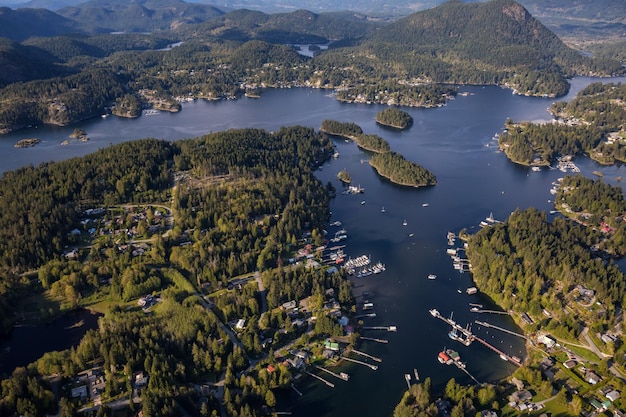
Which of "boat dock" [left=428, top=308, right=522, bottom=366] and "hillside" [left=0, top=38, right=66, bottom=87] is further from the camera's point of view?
"hillside" [left=0, top=38, right=66, bottom=87]

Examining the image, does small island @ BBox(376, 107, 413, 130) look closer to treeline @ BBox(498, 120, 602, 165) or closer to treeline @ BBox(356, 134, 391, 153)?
treeline @ BBox(356, 134, 391, 153)

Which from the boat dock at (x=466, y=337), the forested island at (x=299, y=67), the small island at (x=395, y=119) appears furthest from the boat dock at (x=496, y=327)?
the forested island at (x=299, y=67)

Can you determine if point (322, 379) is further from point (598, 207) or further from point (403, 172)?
point (598, 207)

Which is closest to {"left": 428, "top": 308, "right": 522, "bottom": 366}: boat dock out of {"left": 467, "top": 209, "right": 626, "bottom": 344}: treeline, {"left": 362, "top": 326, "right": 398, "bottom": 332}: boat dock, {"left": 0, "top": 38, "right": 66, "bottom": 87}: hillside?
{"left": 362, "top": 326, "right": 398, "bottom": 332}: boat dock

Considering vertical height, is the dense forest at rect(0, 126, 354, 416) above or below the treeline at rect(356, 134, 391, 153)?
below

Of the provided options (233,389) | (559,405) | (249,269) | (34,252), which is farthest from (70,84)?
(559,405)

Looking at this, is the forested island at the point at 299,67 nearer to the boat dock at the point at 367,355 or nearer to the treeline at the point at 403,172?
the treeline at the point at 403,172

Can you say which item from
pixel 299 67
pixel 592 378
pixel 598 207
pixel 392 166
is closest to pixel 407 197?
pixel 392 166
